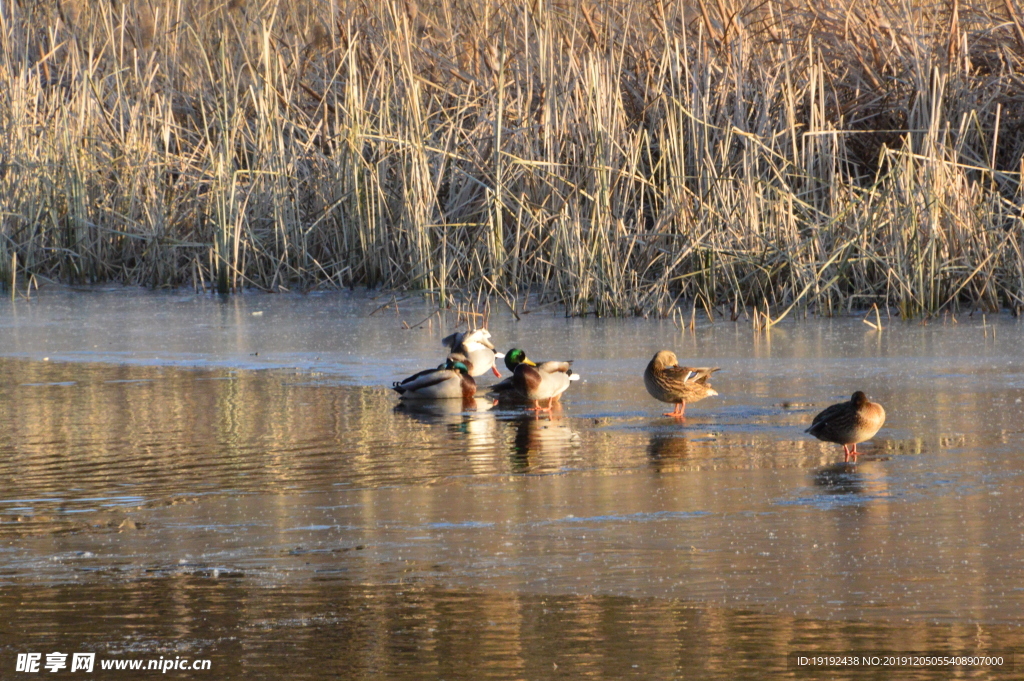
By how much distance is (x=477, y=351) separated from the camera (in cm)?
771

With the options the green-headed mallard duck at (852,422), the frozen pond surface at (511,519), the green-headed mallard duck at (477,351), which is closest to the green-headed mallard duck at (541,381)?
the frozen pond surface at (511,519)

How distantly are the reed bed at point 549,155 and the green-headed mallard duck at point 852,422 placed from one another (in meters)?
4.22

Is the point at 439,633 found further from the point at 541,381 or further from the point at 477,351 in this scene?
Result: the point at 477,351

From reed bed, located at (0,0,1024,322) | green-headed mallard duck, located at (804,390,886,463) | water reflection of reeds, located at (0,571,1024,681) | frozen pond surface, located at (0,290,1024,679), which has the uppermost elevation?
reed bed, located at (0,0,1024,322)

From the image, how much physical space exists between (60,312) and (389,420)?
5.36 meters

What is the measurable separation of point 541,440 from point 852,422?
1.26 meters

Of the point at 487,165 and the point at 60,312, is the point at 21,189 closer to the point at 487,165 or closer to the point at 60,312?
the point at 60,312

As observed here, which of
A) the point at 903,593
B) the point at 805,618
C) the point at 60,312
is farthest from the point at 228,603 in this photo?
the point at 60,312

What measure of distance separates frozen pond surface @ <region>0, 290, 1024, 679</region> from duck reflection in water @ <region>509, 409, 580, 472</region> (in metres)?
0.02

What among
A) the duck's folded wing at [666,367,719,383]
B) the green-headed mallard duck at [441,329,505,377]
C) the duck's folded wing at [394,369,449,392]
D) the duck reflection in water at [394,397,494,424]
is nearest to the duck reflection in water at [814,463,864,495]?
the duck's folded wing at [666,367,719,383]

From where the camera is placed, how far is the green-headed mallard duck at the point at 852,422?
207 inches

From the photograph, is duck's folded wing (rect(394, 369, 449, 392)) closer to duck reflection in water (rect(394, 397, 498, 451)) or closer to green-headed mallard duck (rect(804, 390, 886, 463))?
duck reflection in water (rect(394, 397, 498, 451))

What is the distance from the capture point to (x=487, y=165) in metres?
11.5

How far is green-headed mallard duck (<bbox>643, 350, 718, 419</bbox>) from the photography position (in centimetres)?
643
